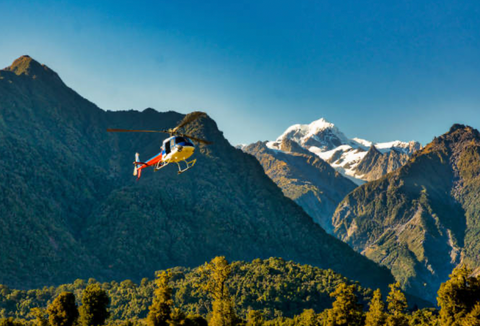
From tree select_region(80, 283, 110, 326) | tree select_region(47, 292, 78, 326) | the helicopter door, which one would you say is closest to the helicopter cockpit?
the helicopter door

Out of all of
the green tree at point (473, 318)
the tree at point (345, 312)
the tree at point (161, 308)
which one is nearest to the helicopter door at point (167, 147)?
the tree at point (161, 308)

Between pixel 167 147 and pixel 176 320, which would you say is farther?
pixel 176 320

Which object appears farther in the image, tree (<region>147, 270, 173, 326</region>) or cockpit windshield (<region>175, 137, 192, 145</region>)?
tree (<region>147, 270, 173, 326</region>)

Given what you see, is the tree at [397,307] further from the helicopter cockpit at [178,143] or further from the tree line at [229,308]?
the helicopter cockpit at [178,143]

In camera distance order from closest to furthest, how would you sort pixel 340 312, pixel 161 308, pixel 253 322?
pixel 161 308
pixel 340 312
pixel 253 322

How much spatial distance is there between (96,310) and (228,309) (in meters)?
24.8

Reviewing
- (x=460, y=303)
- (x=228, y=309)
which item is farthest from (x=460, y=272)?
(x=228, y=309)

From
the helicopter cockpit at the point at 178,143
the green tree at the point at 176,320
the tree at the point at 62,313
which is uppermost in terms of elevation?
the helicopter cockpit at the point at 178,143

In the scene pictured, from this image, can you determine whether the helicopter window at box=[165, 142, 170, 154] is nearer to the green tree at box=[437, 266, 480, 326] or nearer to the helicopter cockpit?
the helicopter cockpit

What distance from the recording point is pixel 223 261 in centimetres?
9069

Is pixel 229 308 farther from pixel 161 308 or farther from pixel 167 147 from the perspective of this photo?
pixel 167 147

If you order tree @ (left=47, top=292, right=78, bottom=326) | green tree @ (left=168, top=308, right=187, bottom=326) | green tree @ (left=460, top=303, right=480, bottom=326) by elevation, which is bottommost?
green tree @ (left=460, top=303, right=480, bottom=326)

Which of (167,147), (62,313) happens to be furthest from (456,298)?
(62,313)

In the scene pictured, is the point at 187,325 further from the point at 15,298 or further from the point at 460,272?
the point at 15,298
